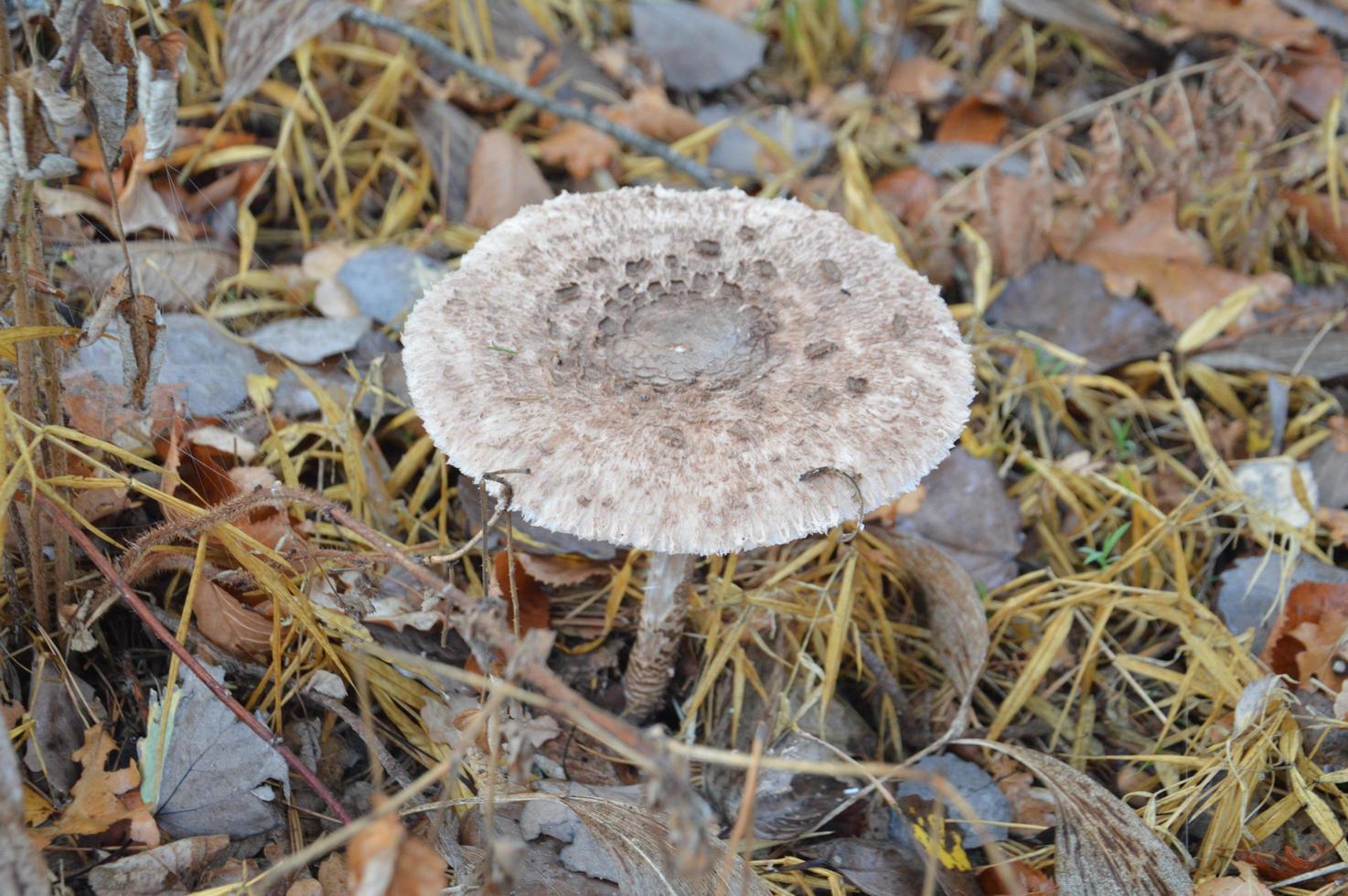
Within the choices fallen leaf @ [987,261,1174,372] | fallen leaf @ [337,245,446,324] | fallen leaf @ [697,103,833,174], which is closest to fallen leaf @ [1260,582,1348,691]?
fallen leaf @ [987,261,1174,372]

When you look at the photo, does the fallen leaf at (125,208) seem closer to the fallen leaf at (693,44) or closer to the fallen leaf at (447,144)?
the fallen leaf at (447,144)

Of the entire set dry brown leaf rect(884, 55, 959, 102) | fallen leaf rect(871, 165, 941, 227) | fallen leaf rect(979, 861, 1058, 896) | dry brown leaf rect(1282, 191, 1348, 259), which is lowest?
fallen leaf rect(979, 861, 1058, 896)

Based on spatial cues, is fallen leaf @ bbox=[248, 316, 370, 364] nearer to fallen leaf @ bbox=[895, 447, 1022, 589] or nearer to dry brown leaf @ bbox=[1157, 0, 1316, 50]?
fallen leaf @ bbox=[895, 447, 1022, 589]

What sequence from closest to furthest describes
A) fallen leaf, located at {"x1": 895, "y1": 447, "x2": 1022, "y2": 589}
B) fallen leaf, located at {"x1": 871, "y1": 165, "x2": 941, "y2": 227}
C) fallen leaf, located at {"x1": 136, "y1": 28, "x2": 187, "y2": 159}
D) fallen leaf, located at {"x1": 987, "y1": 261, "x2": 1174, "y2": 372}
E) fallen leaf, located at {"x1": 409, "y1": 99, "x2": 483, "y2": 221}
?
fallen leaf, located at {"x1": 136, "y1": 28, "x2": 187, "y2": 159}
fallen leaf, located at {"x1": 895, "y1": 447, "x2": 1022, "y2": 589}
fallen leaf, located at {"x1": 987, "y1": 261, "x2": 1174, "y2": 372}
fallen leaf, located at {"x1": 409, "y1": 99, "x2": 483, "y2": 221}
fallen leaf, located at {"x1": 871, "y1": 165, "x2": 941, "y2": 227}

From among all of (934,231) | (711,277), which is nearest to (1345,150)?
(934,231)

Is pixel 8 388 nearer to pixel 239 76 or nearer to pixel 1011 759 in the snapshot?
pixel 239 76

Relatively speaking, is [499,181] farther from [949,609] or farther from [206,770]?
[206,770]

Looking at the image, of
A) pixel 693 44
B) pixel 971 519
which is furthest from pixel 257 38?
pixel 971 519
